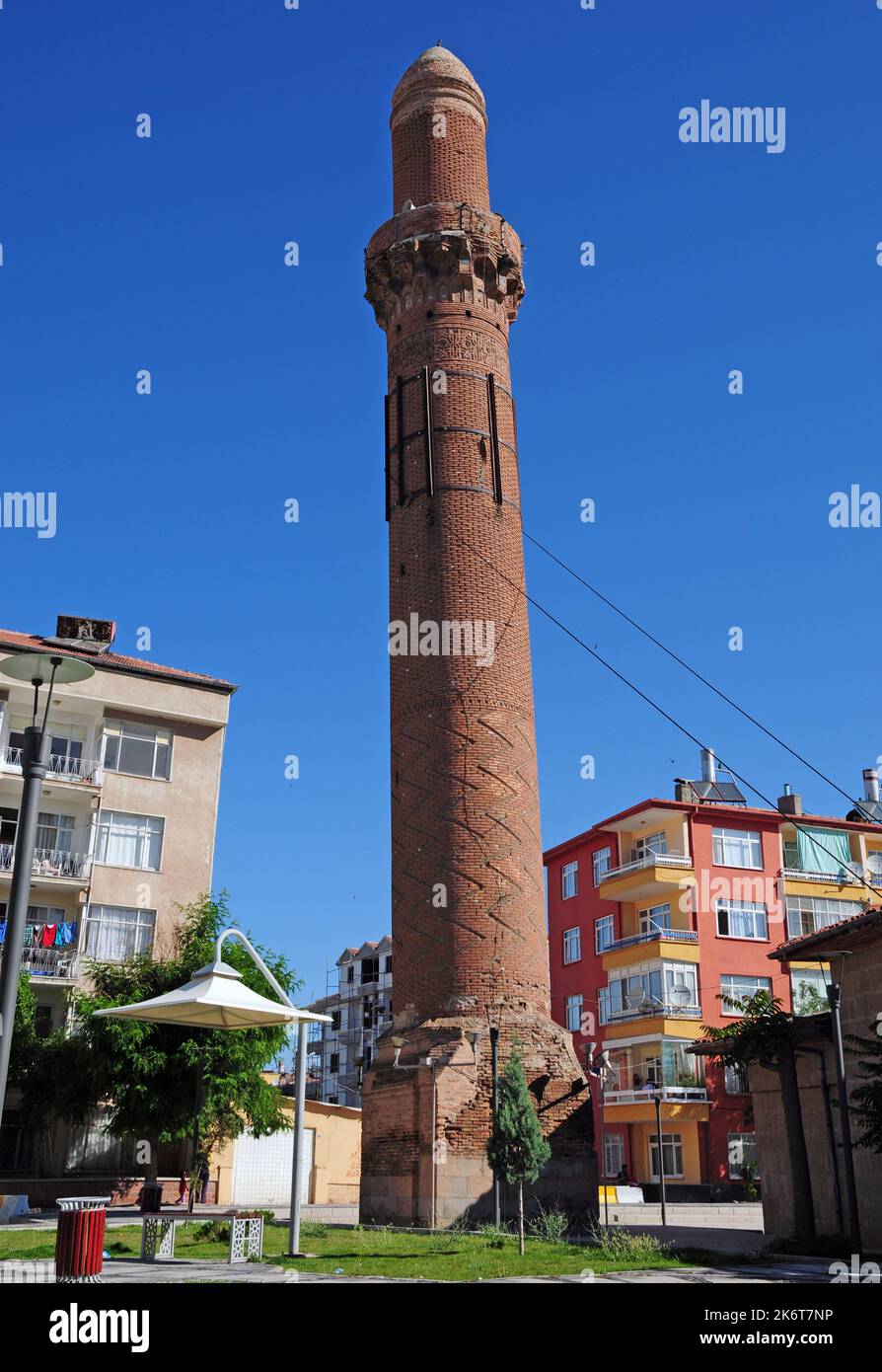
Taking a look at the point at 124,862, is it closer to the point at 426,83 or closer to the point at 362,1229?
the point at 362,1229

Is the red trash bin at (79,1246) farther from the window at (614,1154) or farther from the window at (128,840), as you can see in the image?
the window at (614,1154)

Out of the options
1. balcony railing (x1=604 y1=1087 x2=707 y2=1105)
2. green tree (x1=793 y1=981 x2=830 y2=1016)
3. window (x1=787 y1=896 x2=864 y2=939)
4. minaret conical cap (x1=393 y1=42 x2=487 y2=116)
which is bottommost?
balcony railing (x1=604 y1=1087 x2=707 y2=1105)

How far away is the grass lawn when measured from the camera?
12.7 metres

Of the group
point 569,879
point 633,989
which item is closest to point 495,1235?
point 633,989

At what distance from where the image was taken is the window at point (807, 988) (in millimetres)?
37062

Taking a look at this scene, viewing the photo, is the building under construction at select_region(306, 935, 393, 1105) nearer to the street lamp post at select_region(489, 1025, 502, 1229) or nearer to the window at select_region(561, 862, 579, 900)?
the window at select_region(561, 862, 579, 900)

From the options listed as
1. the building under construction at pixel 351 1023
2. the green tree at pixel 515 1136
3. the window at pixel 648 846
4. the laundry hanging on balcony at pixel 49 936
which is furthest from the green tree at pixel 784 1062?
the building under construction at pixel 351 1023

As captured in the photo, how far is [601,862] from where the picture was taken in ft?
143

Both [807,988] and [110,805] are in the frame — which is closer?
[110,805]

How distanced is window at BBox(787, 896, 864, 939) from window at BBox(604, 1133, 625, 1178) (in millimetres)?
8940

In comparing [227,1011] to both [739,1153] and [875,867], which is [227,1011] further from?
[875,867]

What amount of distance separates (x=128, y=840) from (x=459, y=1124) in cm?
1486

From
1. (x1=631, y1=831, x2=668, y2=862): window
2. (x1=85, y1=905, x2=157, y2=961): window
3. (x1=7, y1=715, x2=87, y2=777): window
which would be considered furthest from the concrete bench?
(x1=631, y1=831, x2=668, y2=862): window

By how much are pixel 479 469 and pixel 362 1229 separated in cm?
1422
